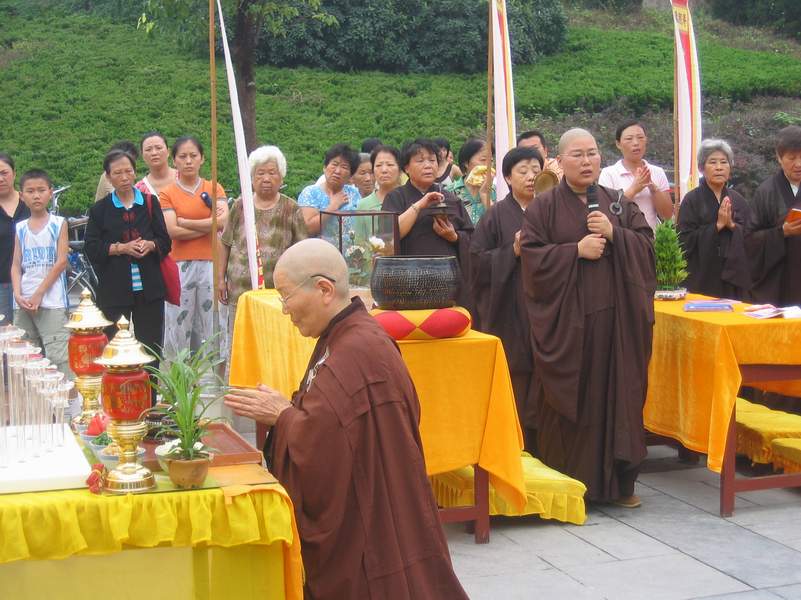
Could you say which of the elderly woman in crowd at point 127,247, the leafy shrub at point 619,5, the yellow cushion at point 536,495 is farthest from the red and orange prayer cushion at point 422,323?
the leafy shrub at point 619,5

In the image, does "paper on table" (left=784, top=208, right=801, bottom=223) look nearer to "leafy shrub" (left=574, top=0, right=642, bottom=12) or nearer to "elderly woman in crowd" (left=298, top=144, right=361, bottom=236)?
"elderly woman in crowd" (left=298, top=144, right=361, bottom=236)

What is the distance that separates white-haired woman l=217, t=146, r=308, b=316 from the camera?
698 centimetres

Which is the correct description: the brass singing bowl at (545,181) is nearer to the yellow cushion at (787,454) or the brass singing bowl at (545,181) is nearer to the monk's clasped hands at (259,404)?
the yellow cushion at (787,454)

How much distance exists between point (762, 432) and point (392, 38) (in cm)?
2028

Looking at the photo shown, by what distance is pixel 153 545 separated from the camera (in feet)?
9.84

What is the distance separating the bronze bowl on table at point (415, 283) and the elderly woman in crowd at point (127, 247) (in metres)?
2.51

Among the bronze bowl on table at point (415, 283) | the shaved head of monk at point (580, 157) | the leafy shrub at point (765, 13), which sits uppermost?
the leafy shrub at point (765, 13)

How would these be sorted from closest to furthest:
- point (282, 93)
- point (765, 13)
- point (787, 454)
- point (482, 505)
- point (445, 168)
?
point (482, 505) < point (787, 454) < point (445, 168) < point (282, 93) < point (765, 13)

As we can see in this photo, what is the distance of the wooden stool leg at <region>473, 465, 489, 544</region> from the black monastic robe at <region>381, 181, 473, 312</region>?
4.05ft

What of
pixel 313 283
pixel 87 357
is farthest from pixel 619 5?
pixel 313 283

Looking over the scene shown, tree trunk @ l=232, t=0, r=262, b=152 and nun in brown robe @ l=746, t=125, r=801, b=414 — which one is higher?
tree trunk @ l=232, t=0, r=262, b=152

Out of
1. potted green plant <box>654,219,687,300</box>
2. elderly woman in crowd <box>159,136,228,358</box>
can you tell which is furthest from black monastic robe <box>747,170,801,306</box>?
elderly woman in crowd <box>159,136,228,358</box>

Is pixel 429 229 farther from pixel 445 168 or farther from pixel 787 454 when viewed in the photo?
pixel 445 168

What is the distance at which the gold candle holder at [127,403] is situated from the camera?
3039 millimetres
